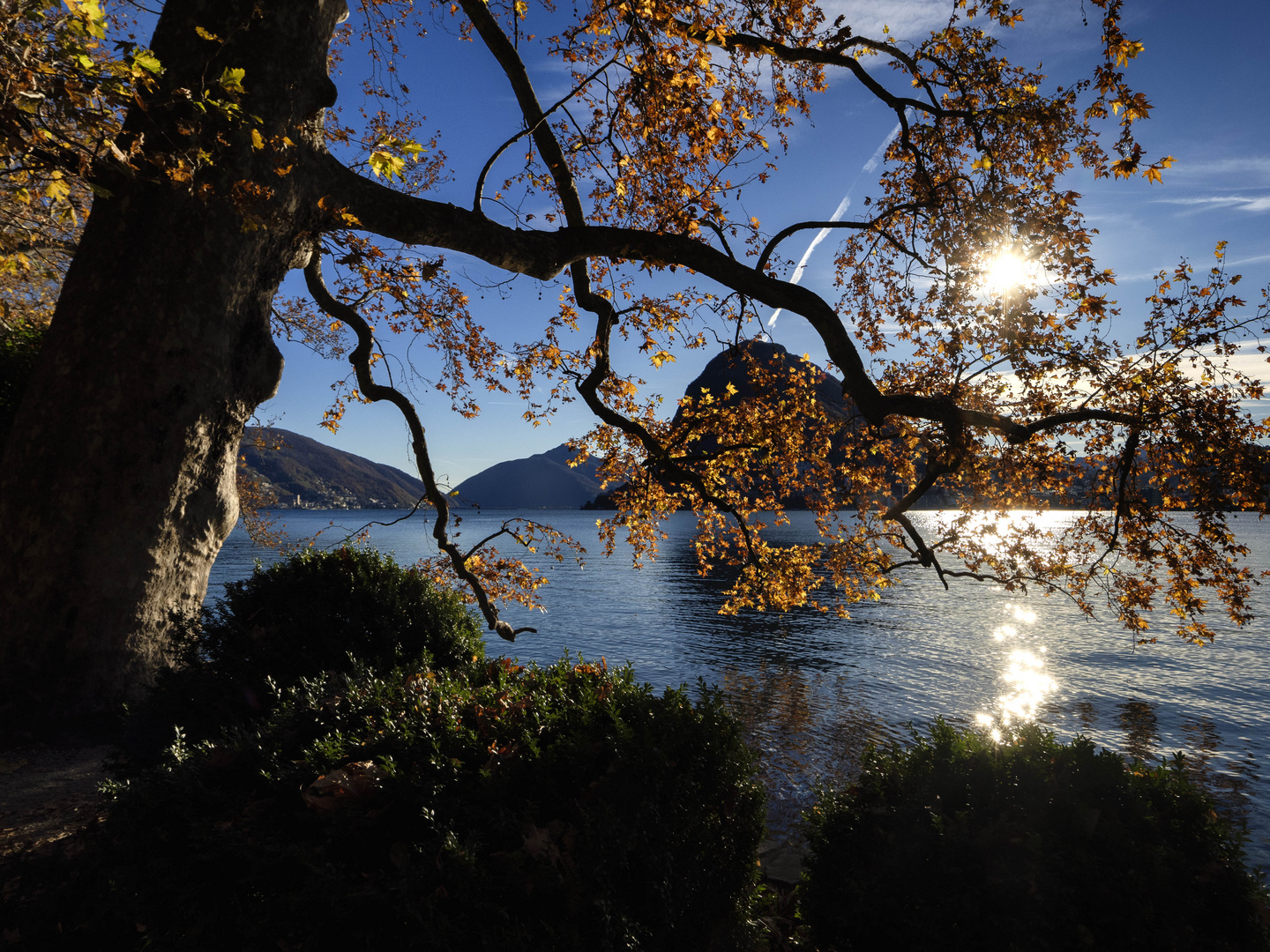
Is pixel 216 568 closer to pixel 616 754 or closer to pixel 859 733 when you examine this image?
pixel 859 733

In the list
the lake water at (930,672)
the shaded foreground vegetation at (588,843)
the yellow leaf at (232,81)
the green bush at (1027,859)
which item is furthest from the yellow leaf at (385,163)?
the green bush at (1027,859)

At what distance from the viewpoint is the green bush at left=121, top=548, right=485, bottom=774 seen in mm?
6172

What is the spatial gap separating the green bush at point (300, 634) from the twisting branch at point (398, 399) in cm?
213

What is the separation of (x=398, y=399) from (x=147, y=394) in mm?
4375

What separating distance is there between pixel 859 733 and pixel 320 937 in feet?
52.1

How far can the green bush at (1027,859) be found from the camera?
338 cm

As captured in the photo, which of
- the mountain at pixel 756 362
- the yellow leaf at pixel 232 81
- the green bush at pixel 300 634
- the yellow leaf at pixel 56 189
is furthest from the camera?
the mountain at pixel 756 362

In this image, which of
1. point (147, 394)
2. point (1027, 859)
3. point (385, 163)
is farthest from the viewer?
point (147, 394)

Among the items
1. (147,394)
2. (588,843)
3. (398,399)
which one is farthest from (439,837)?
(398,399)

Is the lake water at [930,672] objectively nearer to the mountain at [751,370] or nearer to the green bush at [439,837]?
the green bush at [439,837]

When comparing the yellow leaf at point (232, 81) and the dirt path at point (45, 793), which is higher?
the yellow leaf at point (232, 81)

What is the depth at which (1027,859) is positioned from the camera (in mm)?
3520

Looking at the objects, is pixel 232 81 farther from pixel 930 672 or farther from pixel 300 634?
pixel 930 672

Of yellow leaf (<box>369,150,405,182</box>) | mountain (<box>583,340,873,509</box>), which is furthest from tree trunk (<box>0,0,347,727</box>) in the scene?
mountain (<box>583,340,873,509</box>)
